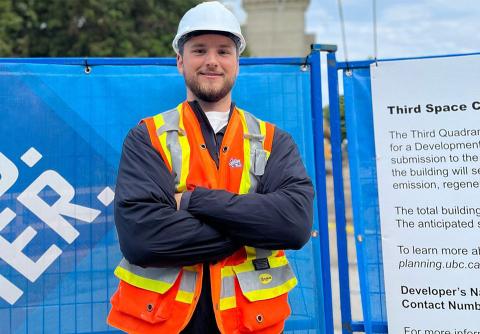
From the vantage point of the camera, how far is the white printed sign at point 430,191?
8.92 ft

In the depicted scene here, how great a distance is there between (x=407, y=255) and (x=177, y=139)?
147 centimetres

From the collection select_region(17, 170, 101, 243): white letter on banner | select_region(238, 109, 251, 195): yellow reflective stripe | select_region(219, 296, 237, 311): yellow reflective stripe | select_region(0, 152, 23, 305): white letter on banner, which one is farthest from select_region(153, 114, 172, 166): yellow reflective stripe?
select_region(0, 152, 23, 305): white letter on banner

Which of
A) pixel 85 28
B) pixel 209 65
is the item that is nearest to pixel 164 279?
pixel 209 65

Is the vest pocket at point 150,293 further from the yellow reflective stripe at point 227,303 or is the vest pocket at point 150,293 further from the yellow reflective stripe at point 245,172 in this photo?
the yellow reflective stripe at point 245,172

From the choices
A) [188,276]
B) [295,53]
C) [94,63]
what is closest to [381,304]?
[188,276]

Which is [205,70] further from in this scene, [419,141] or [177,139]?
[419,141]

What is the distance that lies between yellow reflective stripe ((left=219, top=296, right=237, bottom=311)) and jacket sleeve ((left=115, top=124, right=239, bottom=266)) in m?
0.17

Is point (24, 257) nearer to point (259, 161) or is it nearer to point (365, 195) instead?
point (259, 161)

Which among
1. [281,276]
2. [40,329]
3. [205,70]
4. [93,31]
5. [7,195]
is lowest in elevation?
[40,329]

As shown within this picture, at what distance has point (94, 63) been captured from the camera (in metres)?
2.86

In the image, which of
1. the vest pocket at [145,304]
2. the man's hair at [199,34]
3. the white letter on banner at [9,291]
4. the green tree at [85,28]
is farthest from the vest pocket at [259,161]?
the green tree at [85,28]

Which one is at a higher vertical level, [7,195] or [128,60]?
[128,60]

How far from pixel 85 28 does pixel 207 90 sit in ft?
64.4

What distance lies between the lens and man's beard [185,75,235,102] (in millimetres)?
2266
